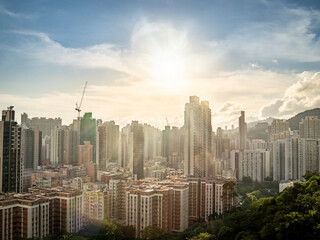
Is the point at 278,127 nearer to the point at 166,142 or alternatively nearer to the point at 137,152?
the point at 166,142

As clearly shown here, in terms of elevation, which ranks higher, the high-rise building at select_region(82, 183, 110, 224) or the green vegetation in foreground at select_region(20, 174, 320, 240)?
the green vegetation in foreground at select_region(20, 174, 320, 240)

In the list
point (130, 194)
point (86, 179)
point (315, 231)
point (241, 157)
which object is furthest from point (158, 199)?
point (241, 157)

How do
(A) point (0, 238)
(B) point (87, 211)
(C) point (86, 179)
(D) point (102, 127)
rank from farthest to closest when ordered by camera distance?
(D) point (102, 127)
(C) point (86, 179)
(B) point (87, 211)
(A) point (0, 238)

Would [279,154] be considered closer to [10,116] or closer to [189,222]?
[189,222]

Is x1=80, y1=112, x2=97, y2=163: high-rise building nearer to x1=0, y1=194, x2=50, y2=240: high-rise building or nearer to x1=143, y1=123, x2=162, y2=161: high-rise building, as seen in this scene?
x1=143, y1=123, x2=162, y2=161: high-rise building

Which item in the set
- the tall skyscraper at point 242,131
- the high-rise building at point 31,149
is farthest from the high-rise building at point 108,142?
the tall skyscraper at point 242,131

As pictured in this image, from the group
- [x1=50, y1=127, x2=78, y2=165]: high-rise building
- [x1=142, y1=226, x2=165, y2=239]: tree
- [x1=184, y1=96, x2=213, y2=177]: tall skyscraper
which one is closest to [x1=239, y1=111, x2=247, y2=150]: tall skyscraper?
[x1=184, y1=96, x2=213, y2=177]: tall skyscraper

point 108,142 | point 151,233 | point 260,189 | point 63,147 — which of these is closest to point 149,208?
point 151,233
